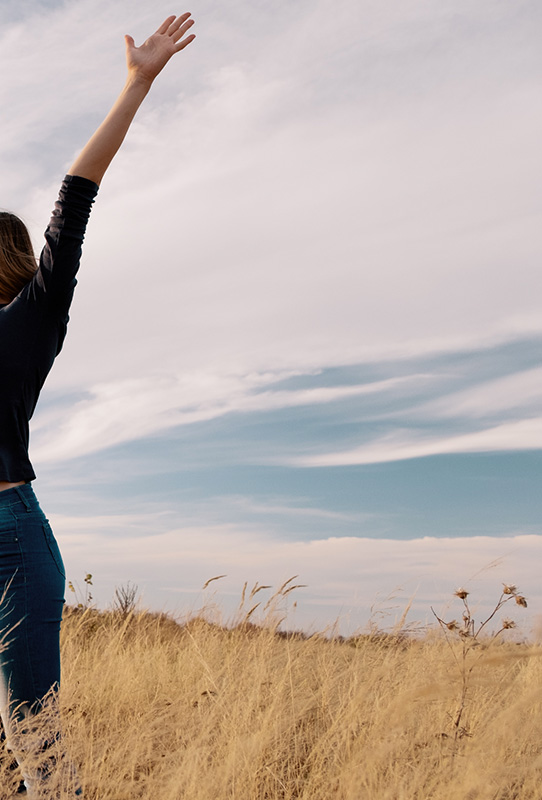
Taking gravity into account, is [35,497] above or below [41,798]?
above

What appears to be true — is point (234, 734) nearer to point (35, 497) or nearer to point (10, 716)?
point (10, 716)

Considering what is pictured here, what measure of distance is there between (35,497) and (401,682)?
3.17m

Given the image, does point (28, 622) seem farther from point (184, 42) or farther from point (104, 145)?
point (184, 42)

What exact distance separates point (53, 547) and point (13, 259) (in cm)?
107

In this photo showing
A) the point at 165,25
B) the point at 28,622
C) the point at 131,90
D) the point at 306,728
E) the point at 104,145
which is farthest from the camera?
the point at 306,728

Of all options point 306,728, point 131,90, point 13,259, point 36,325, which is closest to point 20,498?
point 36,325

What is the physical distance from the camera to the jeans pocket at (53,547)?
220 cm

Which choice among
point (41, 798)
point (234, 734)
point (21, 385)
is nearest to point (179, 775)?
point (234, 734)

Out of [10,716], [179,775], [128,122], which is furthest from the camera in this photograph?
[179,775]

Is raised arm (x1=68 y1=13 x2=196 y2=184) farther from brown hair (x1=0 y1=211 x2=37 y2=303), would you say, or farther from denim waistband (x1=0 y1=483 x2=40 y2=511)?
denim waistband (x1=0 y1=483 x2=40 y2=511)

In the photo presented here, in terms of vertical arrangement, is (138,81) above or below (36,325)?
above

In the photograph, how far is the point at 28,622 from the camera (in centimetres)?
214

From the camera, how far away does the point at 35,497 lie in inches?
87.9

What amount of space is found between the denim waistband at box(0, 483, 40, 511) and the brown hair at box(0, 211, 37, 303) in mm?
766
